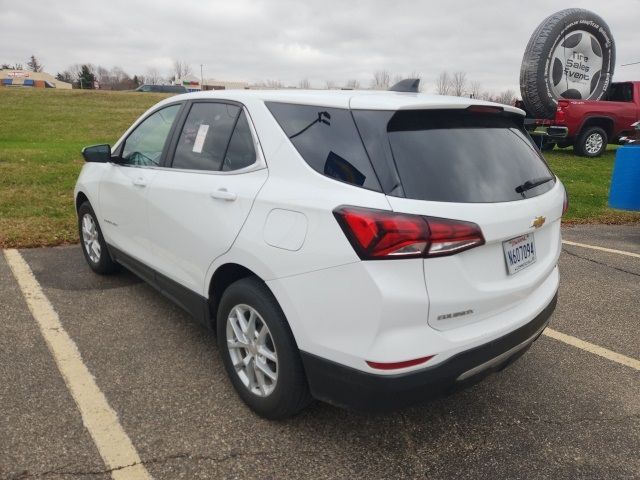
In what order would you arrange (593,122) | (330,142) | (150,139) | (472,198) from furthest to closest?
1. (593,122)
2. (150,139)
3. (330,142)
4. (472,198)

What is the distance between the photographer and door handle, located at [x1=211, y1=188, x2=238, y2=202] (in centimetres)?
265

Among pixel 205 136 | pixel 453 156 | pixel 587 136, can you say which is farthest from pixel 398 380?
pixel 587 136

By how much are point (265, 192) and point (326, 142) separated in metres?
0.38

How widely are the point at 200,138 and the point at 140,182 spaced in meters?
0.67

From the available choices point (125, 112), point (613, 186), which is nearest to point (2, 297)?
point (613, 186)

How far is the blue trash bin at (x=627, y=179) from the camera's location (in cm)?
659

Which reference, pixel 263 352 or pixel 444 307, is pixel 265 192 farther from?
pixel 444 307

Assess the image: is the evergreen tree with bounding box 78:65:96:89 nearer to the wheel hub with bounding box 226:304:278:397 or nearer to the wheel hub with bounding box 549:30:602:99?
the wheel hub with bounding box 549:30:602:99

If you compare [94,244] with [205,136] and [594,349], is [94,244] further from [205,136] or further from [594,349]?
[594,349]

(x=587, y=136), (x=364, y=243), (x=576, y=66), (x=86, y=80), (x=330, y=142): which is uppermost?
(x=86, y=80)

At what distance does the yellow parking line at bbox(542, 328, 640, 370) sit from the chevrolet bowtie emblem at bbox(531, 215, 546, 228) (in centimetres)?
156

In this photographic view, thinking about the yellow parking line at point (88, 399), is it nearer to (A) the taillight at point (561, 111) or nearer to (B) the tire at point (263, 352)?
(B) the tire at point (263, 352)

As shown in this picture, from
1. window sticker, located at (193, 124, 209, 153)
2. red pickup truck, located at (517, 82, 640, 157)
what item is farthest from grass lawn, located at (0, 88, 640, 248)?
window sticker, located at (193, 124, 209, 153)

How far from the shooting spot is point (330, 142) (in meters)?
2.34
